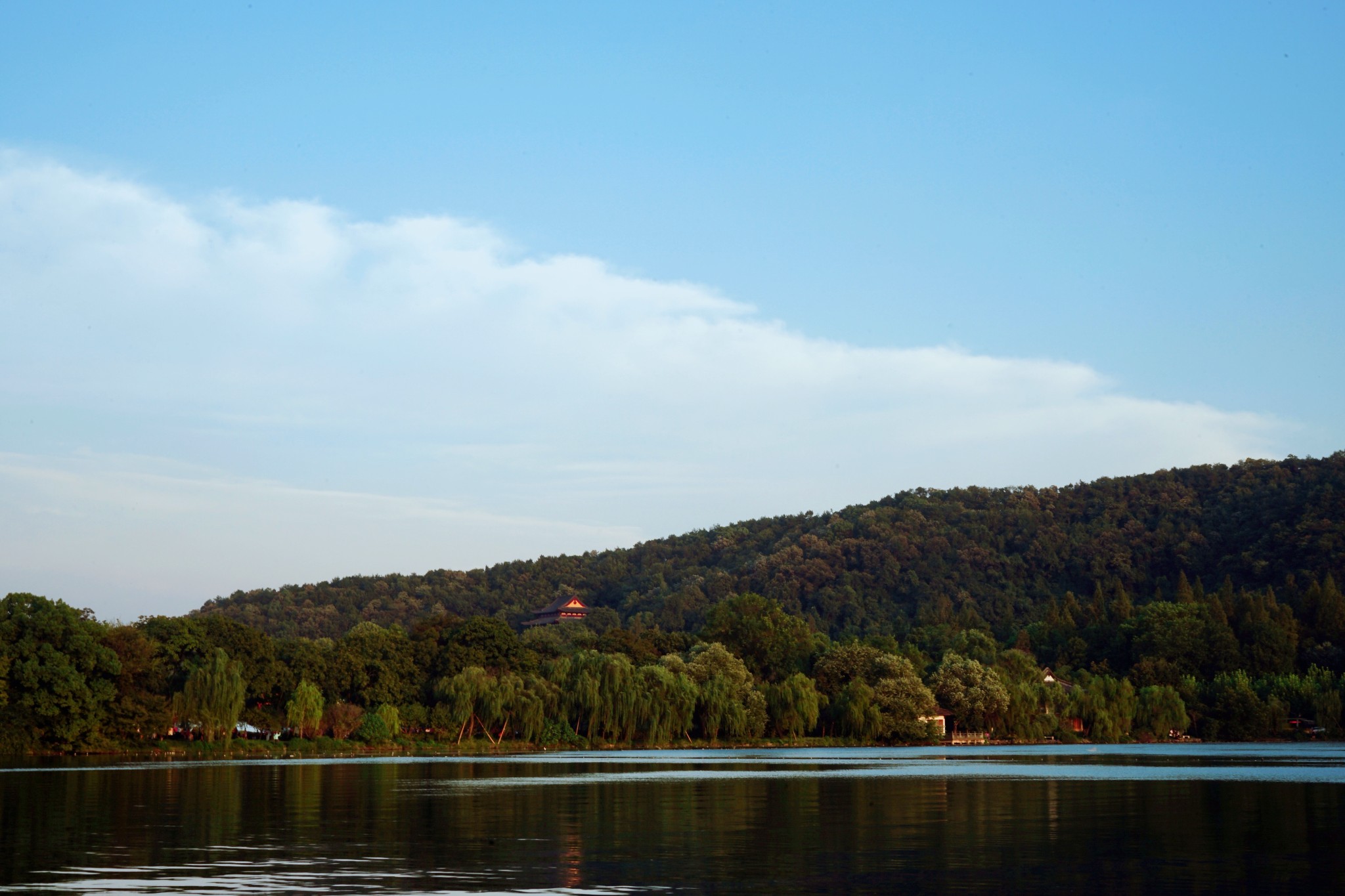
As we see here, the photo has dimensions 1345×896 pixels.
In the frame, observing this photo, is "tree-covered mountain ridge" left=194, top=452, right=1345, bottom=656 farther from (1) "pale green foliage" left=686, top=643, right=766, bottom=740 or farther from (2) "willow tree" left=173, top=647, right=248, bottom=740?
(2) "willow tree" left=173, top=647, right=248, bottom=740

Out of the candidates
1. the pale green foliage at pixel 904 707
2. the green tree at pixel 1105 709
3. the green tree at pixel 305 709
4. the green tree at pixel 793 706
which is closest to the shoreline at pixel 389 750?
the pale green foliage at pixel 904 707

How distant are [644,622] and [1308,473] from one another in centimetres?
8935

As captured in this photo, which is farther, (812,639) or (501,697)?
(812,639)

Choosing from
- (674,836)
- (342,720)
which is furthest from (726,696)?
(674,836)

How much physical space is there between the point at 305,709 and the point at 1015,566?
420ft

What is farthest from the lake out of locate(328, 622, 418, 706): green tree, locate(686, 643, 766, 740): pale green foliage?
locate(686, 643, 766, 740): pale green foliage

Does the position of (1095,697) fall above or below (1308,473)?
below

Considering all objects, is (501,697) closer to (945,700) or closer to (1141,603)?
(945,700)

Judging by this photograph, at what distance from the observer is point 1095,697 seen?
10950 cm

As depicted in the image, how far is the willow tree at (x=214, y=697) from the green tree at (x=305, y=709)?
170 inches

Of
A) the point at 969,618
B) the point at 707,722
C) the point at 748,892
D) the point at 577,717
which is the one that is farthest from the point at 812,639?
the point at 748,892

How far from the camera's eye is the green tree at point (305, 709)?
248 ft

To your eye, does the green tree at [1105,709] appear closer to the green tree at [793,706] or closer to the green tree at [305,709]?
the green tree at [793,706]

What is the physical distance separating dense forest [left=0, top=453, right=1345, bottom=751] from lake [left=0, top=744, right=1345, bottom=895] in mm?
25376
